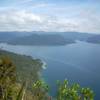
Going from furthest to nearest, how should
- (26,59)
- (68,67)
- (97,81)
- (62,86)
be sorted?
(26,59) → (68,67) → (97,81) → (62,86)

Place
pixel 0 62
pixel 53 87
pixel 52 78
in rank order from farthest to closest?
1. pixel 52 78
2. pixel 53 87
3. pixel 0 62

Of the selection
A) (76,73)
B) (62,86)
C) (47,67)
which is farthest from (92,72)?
(62,86)

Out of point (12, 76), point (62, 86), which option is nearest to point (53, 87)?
point (12, 76)

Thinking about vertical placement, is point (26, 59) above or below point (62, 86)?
above

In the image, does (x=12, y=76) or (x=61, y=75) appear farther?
(x=61, y=75)

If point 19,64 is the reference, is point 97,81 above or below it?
below

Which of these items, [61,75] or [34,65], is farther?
[34,65]

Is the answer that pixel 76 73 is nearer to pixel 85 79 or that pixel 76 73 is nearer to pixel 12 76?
pixel 85 79

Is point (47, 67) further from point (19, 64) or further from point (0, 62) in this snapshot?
point (0, 62)

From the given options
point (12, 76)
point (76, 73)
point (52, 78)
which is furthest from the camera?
point (76, 73)
